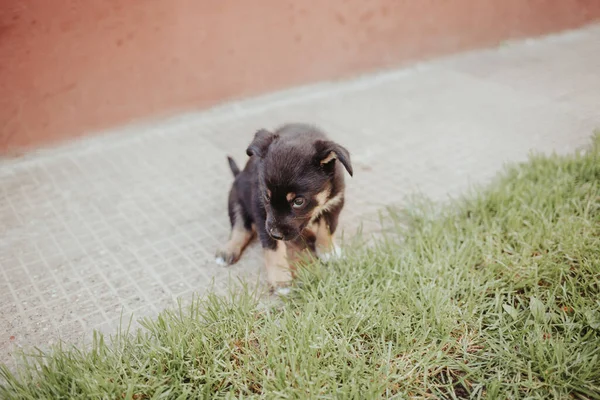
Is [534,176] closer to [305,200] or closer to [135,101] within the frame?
[305,200]

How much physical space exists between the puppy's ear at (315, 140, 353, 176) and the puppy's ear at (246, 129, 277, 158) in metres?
0.32

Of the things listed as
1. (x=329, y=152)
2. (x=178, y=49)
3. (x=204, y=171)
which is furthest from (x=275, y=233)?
Result: (x=178, y=49)

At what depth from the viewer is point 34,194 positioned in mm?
4375

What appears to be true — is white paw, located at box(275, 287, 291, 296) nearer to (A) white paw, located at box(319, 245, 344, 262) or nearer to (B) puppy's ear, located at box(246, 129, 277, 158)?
(A) white paw, located at box(319, 245, 344, 262)

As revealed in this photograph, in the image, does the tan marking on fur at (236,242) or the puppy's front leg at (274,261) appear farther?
the tan marking on fur at (236,242)

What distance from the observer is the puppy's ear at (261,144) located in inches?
120

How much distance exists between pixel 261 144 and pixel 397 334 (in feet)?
4.56

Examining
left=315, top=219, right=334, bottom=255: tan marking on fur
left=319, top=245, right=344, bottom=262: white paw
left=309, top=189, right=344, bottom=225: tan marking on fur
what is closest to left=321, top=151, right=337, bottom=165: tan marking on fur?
left=309, top=189, right=344, bottom=225: tan marking on fur

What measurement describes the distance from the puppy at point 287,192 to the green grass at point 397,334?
24 cm

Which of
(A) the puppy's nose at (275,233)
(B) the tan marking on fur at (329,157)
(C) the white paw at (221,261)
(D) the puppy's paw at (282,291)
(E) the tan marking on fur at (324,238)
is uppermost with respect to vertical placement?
(B) the tan marking on fur at (329,157)

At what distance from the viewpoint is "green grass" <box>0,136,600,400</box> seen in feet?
8.32

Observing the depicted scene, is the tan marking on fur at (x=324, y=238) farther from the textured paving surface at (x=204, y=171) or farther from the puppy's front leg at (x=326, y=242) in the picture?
Result: the textured paving surface at (x=204, y=171)

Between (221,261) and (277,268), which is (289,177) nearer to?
(277,268)

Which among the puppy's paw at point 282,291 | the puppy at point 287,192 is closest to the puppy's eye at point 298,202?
the puppy at point 287,192
